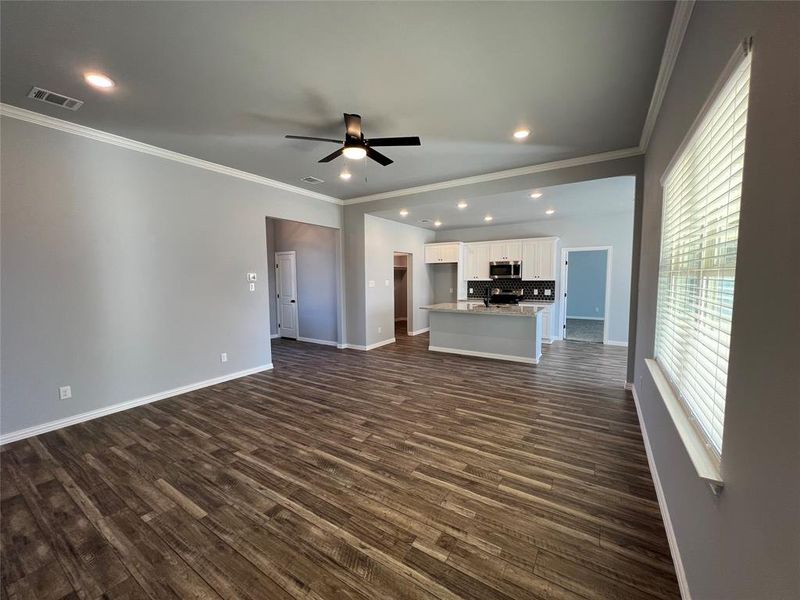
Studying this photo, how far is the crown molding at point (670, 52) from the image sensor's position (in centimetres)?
175

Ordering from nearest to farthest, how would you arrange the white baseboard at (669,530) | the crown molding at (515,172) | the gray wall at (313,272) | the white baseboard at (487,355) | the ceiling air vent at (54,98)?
1. the white baseboard at (669,530)
2. the ceiling air vent at (54,98)
3. the crown molding at (515,172)
4. the white baseboard at (487,355)
5. the gray wall at (313,272)

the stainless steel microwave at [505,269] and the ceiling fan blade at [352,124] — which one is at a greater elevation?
the ceiling fan blade at [352,124]

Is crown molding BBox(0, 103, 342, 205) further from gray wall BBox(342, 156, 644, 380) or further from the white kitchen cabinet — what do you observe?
the white kitchen cabinet

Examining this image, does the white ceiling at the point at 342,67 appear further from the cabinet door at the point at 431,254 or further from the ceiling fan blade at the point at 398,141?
the cabinet door at the point at 431,254

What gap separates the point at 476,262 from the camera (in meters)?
8.09

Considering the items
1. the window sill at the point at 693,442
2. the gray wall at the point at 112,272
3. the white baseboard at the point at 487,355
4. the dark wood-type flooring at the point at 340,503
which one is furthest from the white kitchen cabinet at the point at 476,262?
the window sill at the point at 693,442

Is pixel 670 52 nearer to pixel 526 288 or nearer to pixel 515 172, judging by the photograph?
pixel 515 172

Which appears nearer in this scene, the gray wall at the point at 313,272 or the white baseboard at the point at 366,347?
the white baseboard at the point at 366,347

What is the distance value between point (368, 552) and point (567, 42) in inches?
130

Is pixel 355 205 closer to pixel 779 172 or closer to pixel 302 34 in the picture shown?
pixel 302 34

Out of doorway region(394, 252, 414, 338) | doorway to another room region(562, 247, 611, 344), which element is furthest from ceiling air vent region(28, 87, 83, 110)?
doorway to another room region(562, 247, 611, 344)

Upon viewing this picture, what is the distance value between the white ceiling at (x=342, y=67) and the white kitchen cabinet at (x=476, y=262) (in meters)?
4.39

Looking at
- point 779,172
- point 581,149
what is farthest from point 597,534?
point 581,149

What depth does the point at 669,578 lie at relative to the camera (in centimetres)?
154
